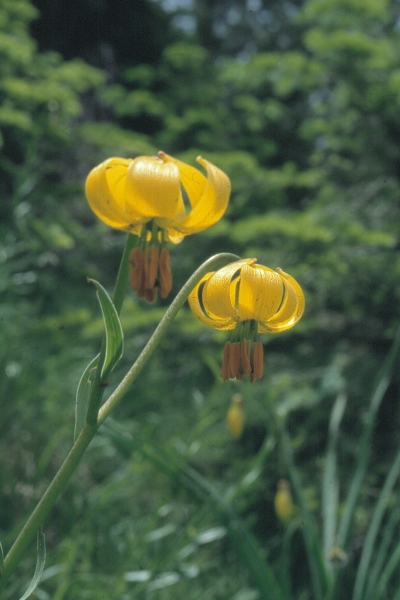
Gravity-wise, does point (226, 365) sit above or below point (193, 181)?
below

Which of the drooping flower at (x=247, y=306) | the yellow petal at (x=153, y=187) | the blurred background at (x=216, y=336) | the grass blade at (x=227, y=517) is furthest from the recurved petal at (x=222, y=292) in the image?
the blurred background at (x=216, y=336)

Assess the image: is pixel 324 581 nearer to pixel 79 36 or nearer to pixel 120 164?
pixel 120 164

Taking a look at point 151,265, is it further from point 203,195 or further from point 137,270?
point 203,195

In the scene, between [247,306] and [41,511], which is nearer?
[41,511]

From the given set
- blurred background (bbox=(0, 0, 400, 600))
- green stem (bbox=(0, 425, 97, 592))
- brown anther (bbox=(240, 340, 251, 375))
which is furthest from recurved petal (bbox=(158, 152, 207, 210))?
blurred background (bbox=(0, 0, 400, 600))

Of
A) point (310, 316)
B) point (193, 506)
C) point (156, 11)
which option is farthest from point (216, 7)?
point (193, 506)

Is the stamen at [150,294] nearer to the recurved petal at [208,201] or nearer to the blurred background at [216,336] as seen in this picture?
the recurved petal at [208,201]

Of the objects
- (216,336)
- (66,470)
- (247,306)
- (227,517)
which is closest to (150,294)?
(247,306)
